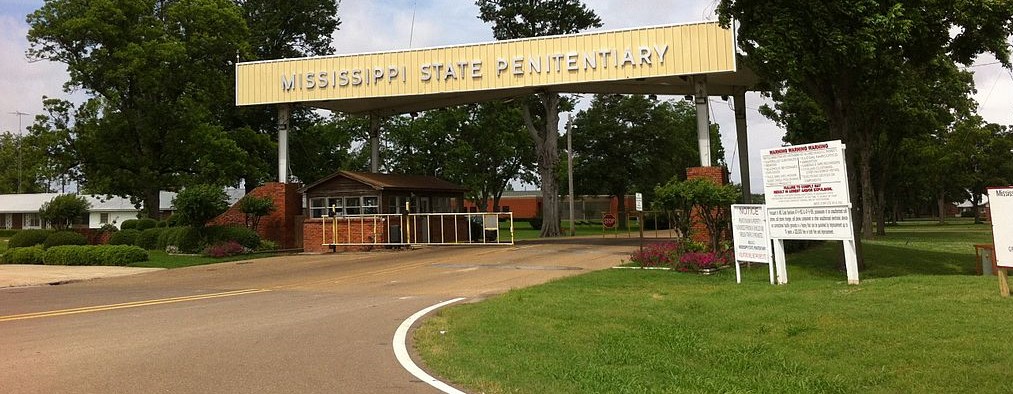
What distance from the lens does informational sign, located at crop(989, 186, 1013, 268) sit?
1062 centimetres

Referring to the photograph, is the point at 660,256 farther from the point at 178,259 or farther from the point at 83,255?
the point at 83,255

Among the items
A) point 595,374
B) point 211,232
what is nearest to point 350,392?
point 595,374

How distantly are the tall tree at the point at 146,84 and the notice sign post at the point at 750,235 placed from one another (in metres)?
30.6

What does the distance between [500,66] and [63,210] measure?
21380 millimetres

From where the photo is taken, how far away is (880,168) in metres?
43.2

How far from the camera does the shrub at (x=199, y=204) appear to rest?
2669 centimetres

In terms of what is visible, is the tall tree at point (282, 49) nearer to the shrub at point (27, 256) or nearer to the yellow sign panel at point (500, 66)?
the yellow sign panel at point (500, 66)

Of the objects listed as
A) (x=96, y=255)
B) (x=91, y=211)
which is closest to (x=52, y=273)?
(x=96, y=255)

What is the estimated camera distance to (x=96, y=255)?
983 inches

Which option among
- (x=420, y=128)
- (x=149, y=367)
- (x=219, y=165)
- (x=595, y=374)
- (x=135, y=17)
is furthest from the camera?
(x=420, y=128)

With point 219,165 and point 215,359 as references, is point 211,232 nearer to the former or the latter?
point 219,165

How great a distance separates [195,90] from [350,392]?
120 ft

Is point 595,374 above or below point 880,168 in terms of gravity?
below


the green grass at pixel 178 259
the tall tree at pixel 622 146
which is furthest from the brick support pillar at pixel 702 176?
the tall tree at pixel 622 146
